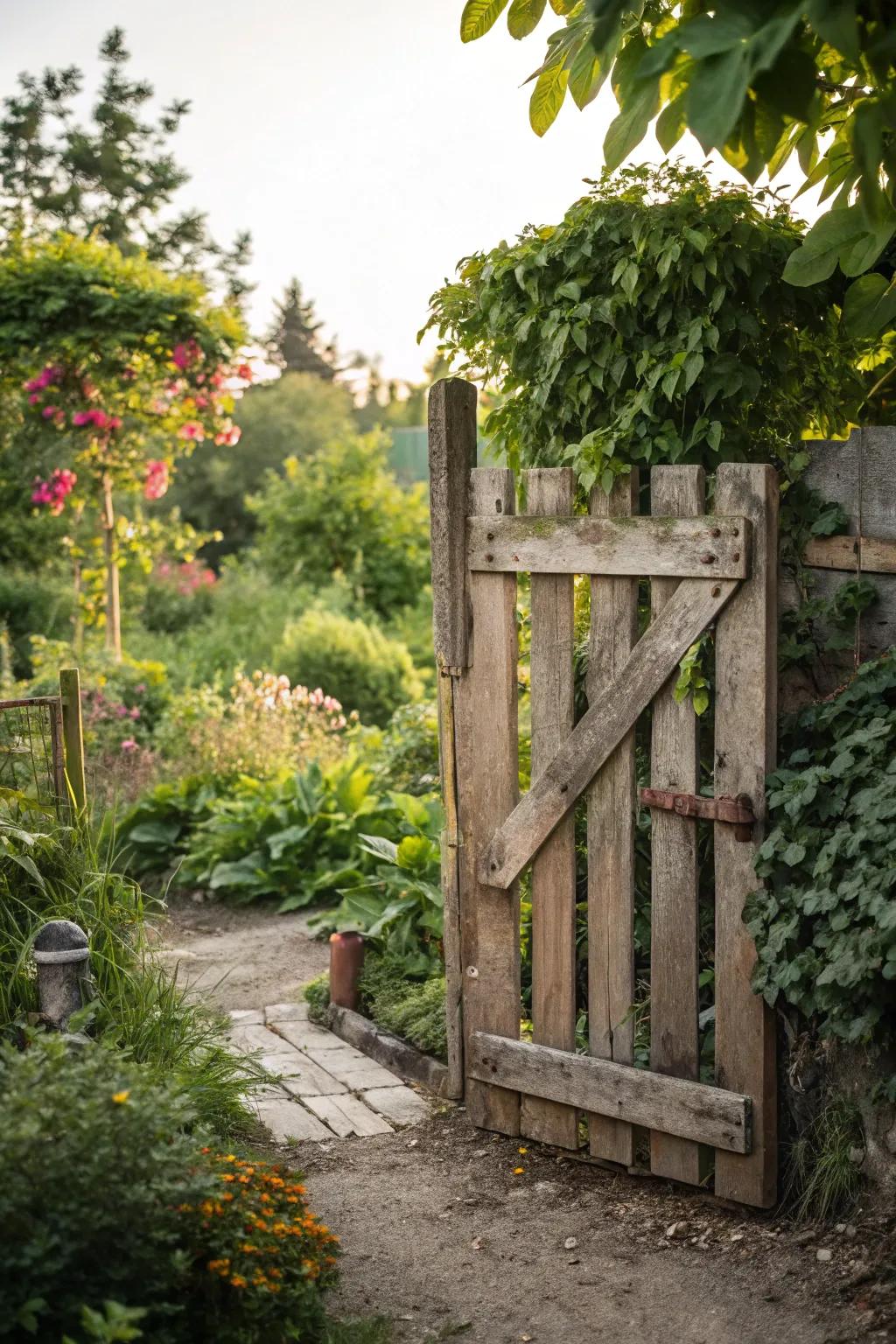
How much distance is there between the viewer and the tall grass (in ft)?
13.1

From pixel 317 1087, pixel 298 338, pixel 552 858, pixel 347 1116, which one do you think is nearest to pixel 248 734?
pixel 317 1087

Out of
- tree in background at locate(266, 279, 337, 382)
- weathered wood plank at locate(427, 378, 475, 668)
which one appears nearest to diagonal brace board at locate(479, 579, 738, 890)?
weathered wood plank at locate(427, 378, 475, 668)

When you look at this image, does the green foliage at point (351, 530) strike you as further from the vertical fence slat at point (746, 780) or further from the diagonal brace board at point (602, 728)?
the vertical fence slat at point (746, 780)

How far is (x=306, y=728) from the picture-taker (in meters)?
9.28

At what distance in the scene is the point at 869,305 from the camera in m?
3.43

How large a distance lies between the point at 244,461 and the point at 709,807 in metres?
20.4

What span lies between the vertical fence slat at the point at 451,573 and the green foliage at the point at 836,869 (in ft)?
3.90

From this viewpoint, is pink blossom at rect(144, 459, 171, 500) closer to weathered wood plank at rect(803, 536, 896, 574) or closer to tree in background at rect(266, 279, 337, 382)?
weathered wood plank at rect(803, 536, 896, 574)

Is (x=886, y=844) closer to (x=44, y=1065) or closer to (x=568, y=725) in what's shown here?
(x=568, y=725)

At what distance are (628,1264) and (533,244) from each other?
9.95 feet

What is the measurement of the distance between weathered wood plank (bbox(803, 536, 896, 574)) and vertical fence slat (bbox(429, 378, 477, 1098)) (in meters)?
1.17

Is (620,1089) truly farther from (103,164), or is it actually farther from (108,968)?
(103,164)

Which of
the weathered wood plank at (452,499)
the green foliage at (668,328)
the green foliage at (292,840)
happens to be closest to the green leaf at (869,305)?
the green foliage at (668,328)

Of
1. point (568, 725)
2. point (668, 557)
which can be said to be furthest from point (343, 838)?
point (668, 557)
